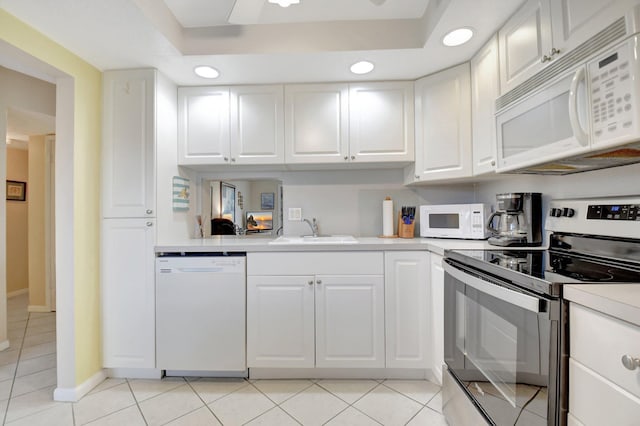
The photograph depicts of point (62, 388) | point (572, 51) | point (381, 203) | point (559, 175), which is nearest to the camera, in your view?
point (572, 51)

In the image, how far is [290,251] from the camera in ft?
6.33

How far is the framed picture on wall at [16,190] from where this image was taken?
404 centimetres

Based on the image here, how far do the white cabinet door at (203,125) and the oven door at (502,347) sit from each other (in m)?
1.78

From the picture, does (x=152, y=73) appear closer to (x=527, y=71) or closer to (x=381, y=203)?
(x=381, y=203)

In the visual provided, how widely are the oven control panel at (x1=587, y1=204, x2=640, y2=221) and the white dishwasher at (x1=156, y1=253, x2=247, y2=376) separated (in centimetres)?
185

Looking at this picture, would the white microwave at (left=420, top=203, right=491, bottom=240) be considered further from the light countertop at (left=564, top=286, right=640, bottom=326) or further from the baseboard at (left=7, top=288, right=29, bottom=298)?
the baseboard at (left=7, top=288, right=29, bottom=298)

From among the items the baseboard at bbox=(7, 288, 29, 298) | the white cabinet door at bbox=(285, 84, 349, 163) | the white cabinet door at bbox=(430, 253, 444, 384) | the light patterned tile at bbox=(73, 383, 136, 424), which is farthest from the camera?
the baseboard at bbox=(7, 288, 29, 298)

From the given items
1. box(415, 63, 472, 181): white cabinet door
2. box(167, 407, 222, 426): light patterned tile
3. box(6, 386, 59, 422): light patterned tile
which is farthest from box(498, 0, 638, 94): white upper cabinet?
box(6, 386, 59, 422): light patterned tile

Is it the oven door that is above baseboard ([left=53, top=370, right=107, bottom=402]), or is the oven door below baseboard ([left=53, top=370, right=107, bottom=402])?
above

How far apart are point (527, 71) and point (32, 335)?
4290 millimetres

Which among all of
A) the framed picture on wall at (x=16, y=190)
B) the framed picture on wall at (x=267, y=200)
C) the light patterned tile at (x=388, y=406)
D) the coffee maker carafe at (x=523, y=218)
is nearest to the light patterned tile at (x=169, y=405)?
the light patterned tile at (x=388, y=406)

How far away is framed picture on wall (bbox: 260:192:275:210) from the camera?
2.59 m

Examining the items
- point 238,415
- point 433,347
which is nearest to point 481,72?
point 433,347

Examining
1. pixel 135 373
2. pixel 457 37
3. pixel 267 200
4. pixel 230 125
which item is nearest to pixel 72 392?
pixel 135 373
